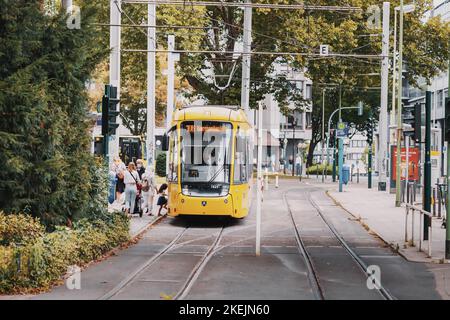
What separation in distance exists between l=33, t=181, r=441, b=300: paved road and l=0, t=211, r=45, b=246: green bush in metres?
1.09

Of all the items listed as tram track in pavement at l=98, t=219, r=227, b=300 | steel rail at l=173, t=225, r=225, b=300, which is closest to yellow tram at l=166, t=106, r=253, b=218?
tram track in pavement at l=98, t=219, r=227, b=300

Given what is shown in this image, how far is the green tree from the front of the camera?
1484 centimetres

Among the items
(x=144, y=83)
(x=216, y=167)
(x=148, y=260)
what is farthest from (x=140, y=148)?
(x=148, y=260)

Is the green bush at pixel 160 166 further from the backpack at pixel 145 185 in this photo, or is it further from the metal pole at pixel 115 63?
the metal pole at pixel 115 63

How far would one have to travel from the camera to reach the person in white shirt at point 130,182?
26.1 m

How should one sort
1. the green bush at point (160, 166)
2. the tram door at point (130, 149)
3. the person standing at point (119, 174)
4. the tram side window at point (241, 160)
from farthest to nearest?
the tram door at point (130, 149)
the green bush at point (160, 166)
the person standing at point (119, 174)
the tram side window at point (241, 160)

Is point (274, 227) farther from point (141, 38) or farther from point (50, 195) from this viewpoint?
point (141, 38)

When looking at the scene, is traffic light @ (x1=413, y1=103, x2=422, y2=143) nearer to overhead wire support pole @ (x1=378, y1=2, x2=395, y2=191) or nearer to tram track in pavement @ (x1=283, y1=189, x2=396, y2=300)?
tram track in pavement @ (x1=283, y1=189, x2=396, y2=300)

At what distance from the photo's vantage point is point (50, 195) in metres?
15.9

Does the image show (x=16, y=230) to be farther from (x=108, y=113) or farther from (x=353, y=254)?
(x=353, y=254)

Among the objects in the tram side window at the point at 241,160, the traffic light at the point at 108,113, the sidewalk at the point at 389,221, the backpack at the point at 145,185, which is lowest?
the sidewalk at the point at 389,221

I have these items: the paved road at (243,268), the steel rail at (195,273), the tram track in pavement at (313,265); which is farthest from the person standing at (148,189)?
the steel rail at (195,273)

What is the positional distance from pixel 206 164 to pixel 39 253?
1261 centimetres
